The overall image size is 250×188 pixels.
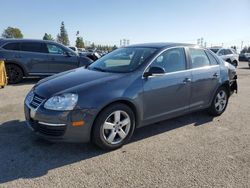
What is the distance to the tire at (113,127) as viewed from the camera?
3.97 meters

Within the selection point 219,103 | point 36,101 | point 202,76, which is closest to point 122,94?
point 36,101

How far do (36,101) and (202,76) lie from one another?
3106 millimetres

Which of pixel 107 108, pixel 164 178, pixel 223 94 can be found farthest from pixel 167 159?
pixel 223 94

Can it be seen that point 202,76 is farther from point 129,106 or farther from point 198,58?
point 129,106

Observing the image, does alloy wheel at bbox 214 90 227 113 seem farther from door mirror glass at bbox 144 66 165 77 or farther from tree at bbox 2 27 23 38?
tree at bbox 2 27 23 38

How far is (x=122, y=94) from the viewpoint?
4.08 metres

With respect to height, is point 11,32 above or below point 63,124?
above

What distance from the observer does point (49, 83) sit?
14.4ft

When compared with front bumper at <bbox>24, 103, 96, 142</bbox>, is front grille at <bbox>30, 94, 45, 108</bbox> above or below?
above

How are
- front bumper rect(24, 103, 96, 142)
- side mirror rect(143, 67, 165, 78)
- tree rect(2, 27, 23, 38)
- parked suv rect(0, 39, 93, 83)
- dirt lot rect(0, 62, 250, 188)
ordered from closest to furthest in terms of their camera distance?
dirt lot rect(0, 62, 250, 188) → front bumper rect(24, 103, 96, 142) → side mirror rect(143, 67, 165, 78) → parked suv rect(0, 39, 93, 83) → tree rect(2, 27, 23, 38)

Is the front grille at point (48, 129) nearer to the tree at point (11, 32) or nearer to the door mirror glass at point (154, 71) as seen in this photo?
the door mirror glass at point (154, 71)

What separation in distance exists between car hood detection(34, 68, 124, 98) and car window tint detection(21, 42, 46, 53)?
6400mm

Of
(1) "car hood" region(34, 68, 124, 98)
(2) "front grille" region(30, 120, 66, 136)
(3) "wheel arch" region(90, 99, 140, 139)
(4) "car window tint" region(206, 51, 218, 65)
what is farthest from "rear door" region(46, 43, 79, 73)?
(3) "wheel arch" region(90, 99, 140, 139)

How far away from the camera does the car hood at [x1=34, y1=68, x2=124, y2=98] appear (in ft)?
13.2
